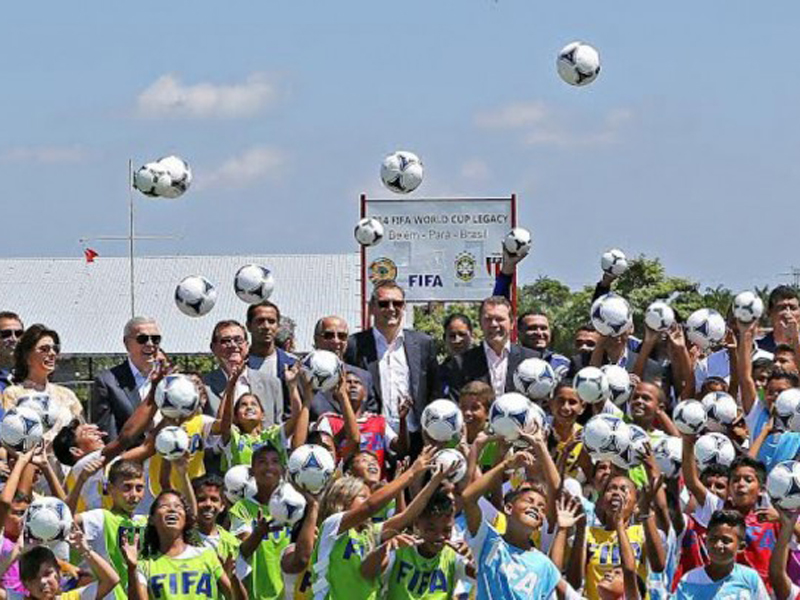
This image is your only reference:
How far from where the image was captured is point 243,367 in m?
A: 13.2

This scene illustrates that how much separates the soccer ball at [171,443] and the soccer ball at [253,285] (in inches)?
95.1

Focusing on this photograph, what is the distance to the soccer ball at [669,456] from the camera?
12.8m

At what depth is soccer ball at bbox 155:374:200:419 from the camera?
40.3 ft

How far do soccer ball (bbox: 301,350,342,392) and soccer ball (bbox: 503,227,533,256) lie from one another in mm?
3224

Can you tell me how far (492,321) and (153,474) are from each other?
9.19 feet

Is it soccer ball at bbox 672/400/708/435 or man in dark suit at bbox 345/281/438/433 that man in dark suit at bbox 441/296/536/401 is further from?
soccer ball at bbox 672/400/708/435

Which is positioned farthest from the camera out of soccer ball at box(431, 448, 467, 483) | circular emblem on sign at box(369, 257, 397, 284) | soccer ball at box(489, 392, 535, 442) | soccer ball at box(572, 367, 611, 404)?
circular emblem on sign at box(369, 257, 397, 284)

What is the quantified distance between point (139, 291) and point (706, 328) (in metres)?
47.4

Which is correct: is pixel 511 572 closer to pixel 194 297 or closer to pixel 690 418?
pixel 690 418

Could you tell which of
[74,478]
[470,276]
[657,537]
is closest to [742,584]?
[657,537]

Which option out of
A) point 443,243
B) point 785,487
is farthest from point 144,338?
point 443,243

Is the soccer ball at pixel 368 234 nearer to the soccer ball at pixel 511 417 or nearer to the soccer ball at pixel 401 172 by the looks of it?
the soccer ball at pixel 401 172

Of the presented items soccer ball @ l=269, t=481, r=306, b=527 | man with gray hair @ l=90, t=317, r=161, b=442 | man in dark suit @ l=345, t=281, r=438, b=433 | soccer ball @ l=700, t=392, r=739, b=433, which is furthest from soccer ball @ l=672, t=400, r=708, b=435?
man with gray hair @ l=90, t=317, r=161, b=442

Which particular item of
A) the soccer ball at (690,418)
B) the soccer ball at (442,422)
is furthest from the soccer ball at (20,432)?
the soccer ball at (690,418)
